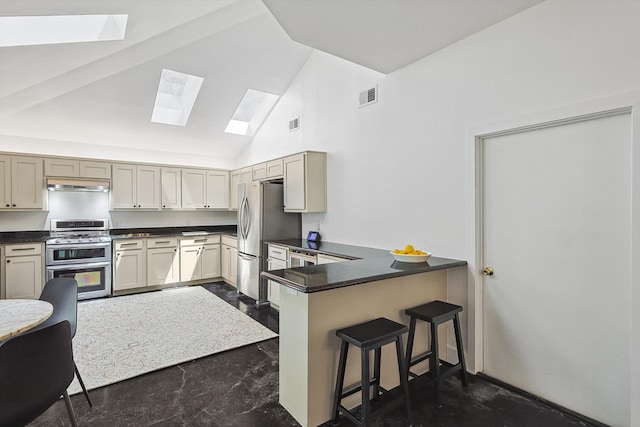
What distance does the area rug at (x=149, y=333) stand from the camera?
2889mm

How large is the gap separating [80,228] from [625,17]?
269 inches

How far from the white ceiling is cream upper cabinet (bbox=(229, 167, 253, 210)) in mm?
699

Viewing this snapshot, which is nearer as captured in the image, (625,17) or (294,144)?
(625,17)

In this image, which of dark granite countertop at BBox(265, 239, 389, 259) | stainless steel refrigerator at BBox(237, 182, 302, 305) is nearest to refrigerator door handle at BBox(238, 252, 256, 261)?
stainless steel refrigerator at BBox(237, 182, 302, 305)

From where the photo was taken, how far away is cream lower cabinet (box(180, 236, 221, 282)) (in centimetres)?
580

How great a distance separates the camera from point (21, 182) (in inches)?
186

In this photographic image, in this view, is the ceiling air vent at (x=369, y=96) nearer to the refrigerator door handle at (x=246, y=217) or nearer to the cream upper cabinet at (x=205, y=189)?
the refrigerator door handle at (x=246, y=217)

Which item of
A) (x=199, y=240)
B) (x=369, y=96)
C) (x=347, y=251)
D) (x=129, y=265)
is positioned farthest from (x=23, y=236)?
(x=369, y=96)

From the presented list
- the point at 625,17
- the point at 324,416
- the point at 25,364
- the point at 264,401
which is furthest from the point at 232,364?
the point at 625,17

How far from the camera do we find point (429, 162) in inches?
123

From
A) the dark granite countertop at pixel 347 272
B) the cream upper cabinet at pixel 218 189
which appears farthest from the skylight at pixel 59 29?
the dark granite countertop at pixel 347 272

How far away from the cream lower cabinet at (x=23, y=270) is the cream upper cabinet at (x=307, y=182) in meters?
3.72

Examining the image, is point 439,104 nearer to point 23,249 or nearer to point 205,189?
point 205,189

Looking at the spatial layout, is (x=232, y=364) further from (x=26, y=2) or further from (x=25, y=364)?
(x=26, y=2)
